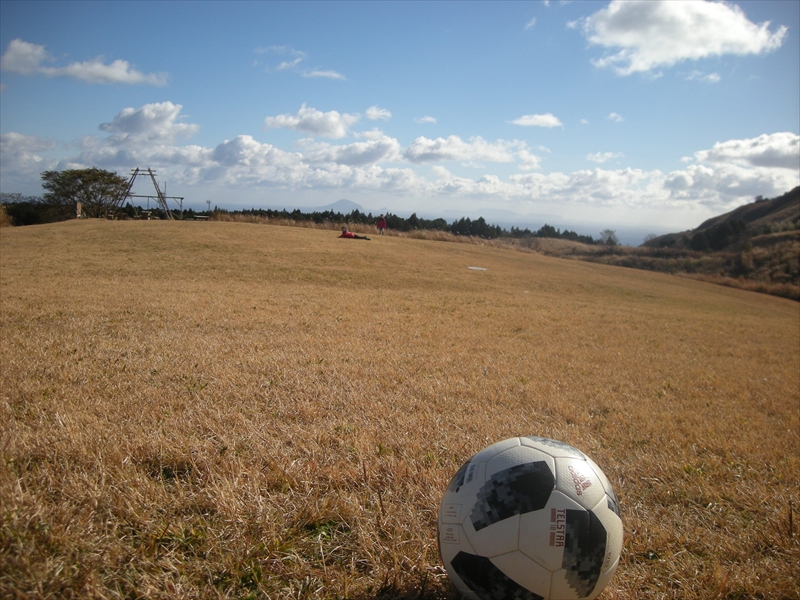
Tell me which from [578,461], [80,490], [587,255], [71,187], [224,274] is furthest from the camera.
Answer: [587,255]

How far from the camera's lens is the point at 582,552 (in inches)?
81.0

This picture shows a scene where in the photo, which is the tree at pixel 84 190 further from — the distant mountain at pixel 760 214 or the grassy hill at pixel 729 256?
the distant mountain at pixel 760 214

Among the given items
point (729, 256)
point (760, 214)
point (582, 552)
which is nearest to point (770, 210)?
point (760, 214)

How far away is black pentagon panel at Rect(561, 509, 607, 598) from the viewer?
204cm

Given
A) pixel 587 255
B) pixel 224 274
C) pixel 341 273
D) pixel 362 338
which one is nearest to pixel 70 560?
pixel 362 338

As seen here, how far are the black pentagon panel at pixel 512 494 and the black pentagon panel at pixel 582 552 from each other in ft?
0.51

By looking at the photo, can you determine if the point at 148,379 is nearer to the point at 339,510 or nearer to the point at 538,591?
the point at 339,510

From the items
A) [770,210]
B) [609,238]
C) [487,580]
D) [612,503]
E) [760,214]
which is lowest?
[487,580]

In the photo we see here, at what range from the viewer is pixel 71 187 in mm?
37375

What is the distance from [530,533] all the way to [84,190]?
45796mm

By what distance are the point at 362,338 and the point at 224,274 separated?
889 cm

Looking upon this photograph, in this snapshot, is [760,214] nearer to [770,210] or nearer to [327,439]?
[770,210]

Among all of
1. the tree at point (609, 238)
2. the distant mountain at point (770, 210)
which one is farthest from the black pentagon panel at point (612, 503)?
the distant mountain at point (770, 210)

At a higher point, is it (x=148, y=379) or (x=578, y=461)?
(x=578, y=461)
